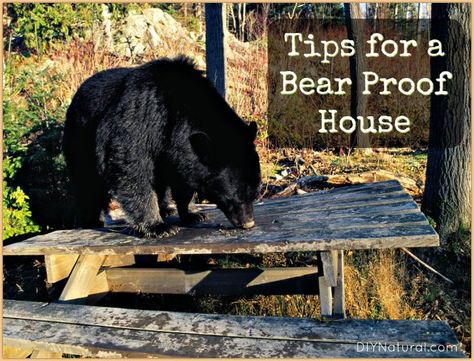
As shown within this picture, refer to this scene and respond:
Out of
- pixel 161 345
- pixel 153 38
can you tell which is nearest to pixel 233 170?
pixel 161 345

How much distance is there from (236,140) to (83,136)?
156 cm

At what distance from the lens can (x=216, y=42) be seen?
6.04 m

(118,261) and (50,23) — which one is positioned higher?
(50,23)

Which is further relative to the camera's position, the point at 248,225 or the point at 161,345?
the point at 248,225

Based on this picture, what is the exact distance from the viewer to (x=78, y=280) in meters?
3.59

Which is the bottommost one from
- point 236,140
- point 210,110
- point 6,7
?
point 236,140

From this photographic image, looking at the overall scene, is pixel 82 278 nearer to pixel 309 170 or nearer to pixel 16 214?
pixel 16 214

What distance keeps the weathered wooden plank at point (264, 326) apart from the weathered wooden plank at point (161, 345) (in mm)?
57

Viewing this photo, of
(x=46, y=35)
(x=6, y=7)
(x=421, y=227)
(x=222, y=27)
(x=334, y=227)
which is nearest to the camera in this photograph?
(x=421, y=227)

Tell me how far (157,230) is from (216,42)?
130 inches

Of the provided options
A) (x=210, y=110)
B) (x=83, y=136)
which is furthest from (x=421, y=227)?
(x=83, y=136)

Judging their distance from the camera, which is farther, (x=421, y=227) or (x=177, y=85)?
(x=177, y=85)

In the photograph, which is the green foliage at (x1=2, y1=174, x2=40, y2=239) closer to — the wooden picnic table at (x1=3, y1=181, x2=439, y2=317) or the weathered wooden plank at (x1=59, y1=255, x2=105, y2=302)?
the wooden picnic table at (x1=3, y1=181, x2=439, y2=317)

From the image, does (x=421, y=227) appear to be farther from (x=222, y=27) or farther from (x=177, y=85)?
(x=222, y=27)
